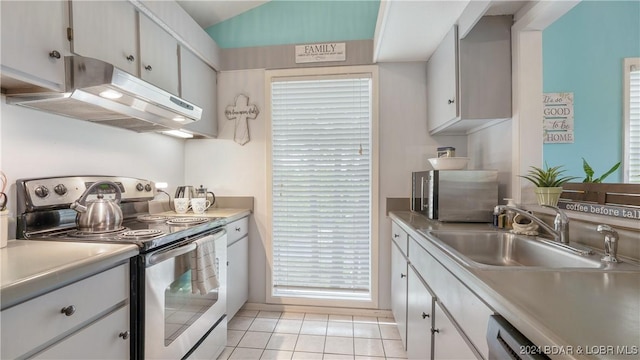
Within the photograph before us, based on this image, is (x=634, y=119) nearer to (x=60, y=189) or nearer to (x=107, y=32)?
(x=107, y=32)

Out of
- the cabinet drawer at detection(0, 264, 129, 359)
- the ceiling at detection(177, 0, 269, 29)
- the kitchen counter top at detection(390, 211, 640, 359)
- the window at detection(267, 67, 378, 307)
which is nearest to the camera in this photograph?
the kitchen counter top at detection(390, 211, 640, 359)

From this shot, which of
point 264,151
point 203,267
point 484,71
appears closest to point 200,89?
point 264,151

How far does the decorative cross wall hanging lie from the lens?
2527 millimetres

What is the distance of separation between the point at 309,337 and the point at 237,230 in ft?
3.34

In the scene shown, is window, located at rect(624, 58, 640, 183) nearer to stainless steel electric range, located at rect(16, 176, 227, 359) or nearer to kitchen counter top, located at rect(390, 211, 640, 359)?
kitchen counter top, located at rect(390, 211, 640, 359)

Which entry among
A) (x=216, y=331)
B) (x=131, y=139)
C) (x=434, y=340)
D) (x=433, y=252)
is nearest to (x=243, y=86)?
(x=131, y=139)

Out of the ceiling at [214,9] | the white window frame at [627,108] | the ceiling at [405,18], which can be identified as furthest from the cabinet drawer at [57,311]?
the white window frame at [627,108]

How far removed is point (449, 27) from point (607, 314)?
182 centimetres

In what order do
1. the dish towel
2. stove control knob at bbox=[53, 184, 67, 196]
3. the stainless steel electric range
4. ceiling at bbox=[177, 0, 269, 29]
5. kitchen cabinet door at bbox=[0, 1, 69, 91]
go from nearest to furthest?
kitchen cabinet door at bbox=[0, 1, 69, 91]
the stainless steel electric range
stove control knob at bbox=[53, 184, 67, 196]
the dish towel
ceiling at bbox=[177, 0, 269, 29]

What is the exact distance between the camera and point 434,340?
47.4 inches

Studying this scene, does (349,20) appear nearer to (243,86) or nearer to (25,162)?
(243,86)

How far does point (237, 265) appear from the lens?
226cm

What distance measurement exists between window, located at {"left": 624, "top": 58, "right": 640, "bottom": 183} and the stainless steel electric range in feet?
8.51

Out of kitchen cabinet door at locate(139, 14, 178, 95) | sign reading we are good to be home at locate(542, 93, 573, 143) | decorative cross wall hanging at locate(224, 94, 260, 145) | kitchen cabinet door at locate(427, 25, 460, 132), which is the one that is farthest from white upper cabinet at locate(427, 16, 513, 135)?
kitchen cabinet door at locate(139, 14, 178, 95)
